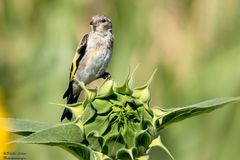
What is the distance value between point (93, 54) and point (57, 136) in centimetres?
131

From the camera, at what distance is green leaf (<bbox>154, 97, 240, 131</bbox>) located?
1.37 metres

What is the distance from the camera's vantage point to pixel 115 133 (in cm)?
133

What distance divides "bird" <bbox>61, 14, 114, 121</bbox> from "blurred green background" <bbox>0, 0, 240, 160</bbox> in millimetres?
112

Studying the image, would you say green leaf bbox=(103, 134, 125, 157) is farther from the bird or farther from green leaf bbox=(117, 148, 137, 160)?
the bird

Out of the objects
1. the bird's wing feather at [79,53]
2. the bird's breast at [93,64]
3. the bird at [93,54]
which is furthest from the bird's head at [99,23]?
the bird's wing feather at [79,53]

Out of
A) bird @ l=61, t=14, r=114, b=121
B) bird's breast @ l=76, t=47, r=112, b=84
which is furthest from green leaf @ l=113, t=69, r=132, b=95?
bird's breast @ l=76, t=47, r=112, b=84

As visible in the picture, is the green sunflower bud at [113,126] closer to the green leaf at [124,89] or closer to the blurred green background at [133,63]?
the green leaf at [124,89]

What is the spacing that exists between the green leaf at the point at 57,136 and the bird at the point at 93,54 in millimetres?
708

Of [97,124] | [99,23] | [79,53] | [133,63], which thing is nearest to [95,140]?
[97,124]

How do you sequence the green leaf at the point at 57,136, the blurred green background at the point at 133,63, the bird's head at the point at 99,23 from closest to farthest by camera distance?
the green leaf at the point at 57,136, the bird's head at the point at 99,23, the blurred green background at the point at 133,63

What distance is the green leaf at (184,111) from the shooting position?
53.9 inches

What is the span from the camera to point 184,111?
1406mm

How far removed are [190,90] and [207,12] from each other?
4.38 feet

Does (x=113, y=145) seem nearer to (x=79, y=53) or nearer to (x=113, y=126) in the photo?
(x=113, y=126)
